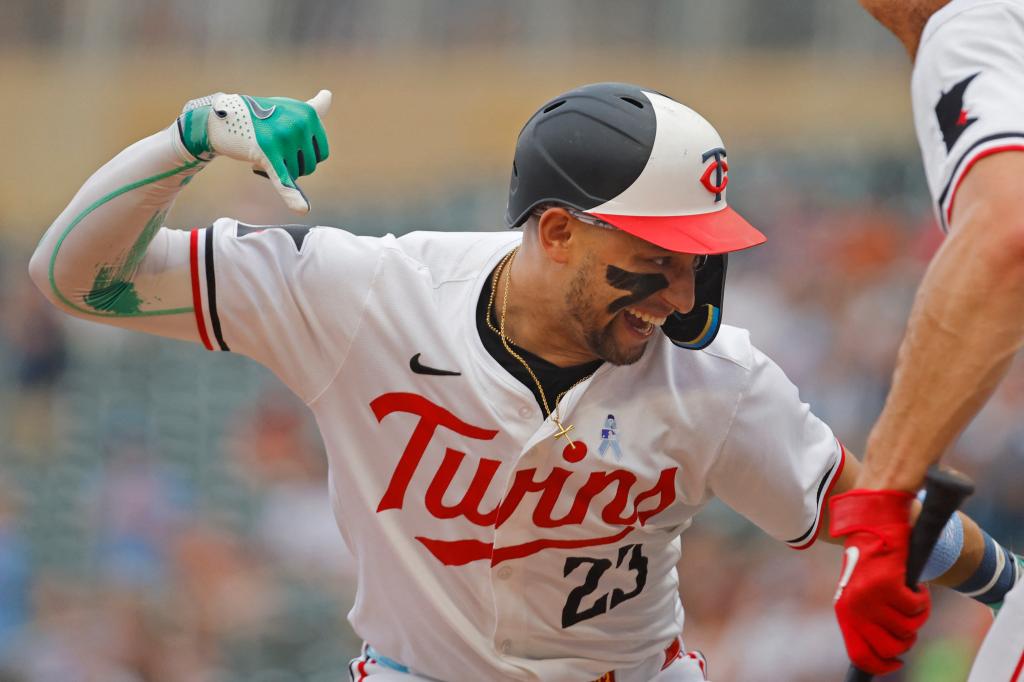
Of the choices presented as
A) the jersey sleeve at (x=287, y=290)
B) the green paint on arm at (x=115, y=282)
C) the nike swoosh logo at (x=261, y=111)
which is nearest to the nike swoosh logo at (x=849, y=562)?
the jersey sleeve at (x=287, y=290)

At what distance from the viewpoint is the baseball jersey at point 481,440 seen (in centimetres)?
357

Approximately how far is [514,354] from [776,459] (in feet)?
2.44

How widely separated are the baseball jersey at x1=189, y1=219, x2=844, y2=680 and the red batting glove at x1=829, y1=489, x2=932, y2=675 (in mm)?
871

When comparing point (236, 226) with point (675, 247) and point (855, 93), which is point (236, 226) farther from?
point (855, 93)

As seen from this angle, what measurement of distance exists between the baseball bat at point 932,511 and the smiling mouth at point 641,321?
1025 millimetres

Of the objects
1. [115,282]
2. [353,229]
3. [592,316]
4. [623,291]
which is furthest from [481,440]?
[353,229]

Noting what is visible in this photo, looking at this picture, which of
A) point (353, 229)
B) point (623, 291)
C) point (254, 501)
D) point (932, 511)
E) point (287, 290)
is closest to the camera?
point (932, 511)

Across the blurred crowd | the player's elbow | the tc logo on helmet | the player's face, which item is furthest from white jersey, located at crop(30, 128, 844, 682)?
the blurred crowd

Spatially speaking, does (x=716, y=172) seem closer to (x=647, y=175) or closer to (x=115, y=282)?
(x=647, y=175)

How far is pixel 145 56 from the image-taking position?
1223 centimetres

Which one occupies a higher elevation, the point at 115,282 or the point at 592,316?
the point at 592,316

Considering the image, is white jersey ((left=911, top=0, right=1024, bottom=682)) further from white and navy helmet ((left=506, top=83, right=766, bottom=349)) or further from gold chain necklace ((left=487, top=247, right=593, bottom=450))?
gold chain necklace ((left=487, top=247, right=593, bottom=450))

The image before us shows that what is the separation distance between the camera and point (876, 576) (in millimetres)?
2633

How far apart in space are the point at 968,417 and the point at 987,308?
22 centimetres
